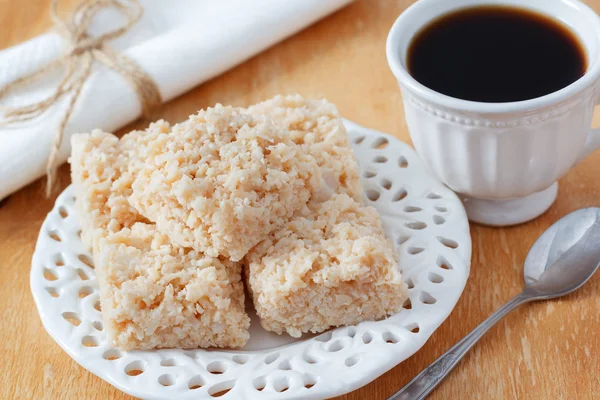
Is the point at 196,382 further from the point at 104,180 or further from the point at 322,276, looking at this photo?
the point at 104,180

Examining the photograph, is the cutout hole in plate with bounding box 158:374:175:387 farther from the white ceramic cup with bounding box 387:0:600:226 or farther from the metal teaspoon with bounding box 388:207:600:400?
the white ceramic cup with bounding box 387:0:600:226

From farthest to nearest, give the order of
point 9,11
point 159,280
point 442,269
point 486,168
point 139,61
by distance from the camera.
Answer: point 9,11
point 139,61
point 486,168
point 442,269
point 159,280

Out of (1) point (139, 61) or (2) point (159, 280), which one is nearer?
(2) point (159, 280)

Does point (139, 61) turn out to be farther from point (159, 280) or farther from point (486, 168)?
point (486, 168)

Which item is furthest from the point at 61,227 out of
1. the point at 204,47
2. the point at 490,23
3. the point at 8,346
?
the point at 490,23

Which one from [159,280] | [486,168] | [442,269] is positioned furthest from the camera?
[486,168]

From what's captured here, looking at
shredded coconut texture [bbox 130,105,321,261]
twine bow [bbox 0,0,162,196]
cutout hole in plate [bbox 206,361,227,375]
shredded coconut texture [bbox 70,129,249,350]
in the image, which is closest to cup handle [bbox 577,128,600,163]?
shredded coconut texture [bbox 130,105,321,261]
